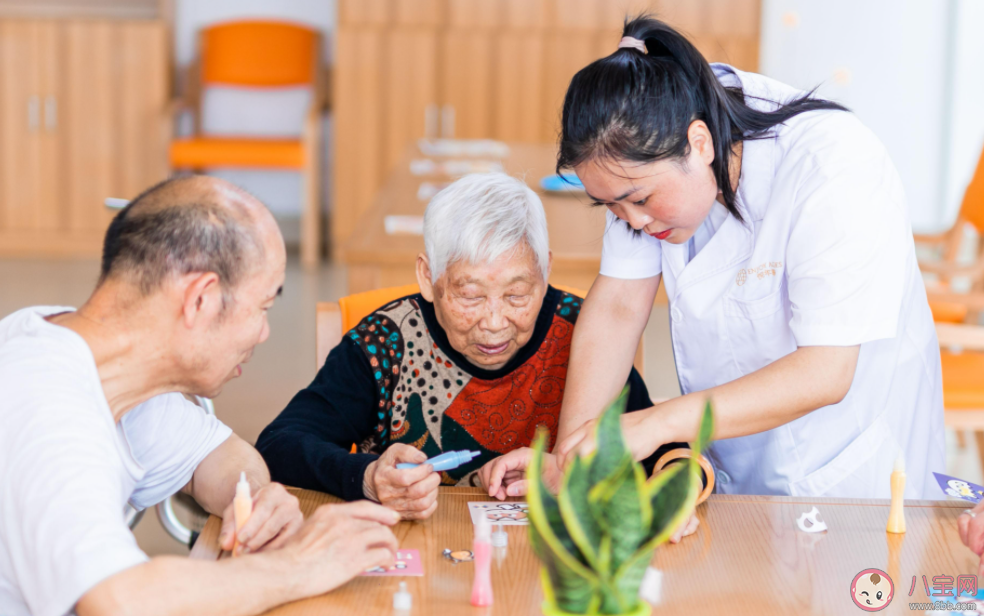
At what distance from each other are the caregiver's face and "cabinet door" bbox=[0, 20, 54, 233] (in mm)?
6136

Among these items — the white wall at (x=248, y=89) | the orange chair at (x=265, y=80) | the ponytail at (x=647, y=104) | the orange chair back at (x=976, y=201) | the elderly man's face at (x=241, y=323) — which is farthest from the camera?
the white wall at (x=248, y=89)

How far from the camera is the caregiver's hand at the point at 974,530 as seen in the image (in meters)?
1.20

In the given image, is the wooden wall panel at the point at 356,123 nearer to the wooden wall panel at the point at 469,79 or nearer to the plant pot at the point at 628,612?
the wooden wall panel at the point at 469,79

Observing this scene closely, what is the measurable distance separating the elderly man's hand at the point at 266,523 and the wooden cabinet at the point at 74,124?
571cm

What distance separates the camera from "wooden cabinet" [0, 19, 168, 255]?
654 cm

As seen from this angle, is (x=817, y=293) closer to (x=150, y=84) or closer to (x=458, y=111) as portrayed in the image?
(x=458, y=111)

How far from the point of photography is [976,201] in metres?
3.18

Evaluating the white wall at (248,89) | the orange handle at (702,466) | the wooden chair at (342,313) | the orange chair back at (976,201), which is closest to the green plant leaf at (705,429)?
the orange handle at (702,466)

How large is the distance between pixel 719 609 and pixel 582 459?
1.07 feet

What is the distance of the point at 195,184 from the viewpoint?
1.19 m

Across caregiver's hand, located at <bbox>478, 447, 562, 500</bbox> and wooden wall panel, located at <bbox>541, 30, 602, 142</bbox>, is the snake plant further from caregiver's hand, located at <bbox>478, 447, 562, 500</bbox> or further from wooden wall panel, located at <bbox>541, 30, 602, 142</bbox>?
wooden wall panel, located at <bbox>541, 30, 602, 142</bbox>

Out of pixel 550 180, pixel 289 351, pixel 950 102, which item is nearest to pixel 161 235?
pixel 550 180

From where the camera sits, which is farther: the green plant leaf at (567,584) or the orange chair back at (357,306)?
the orange chair back at (357,306)

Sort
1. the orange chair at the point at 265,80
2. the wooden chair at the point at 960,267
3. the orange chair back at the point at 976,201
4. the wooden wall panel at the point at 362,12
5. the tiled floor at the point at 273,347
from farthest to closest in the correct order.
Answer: the wooden wall panel at the point at 362,12 < the orange chair at the point at 265,80 < the tiled floor at the point at 273,347 < the orange chair back at the point at 976,201 < the wooden chair at the point at 960,267
